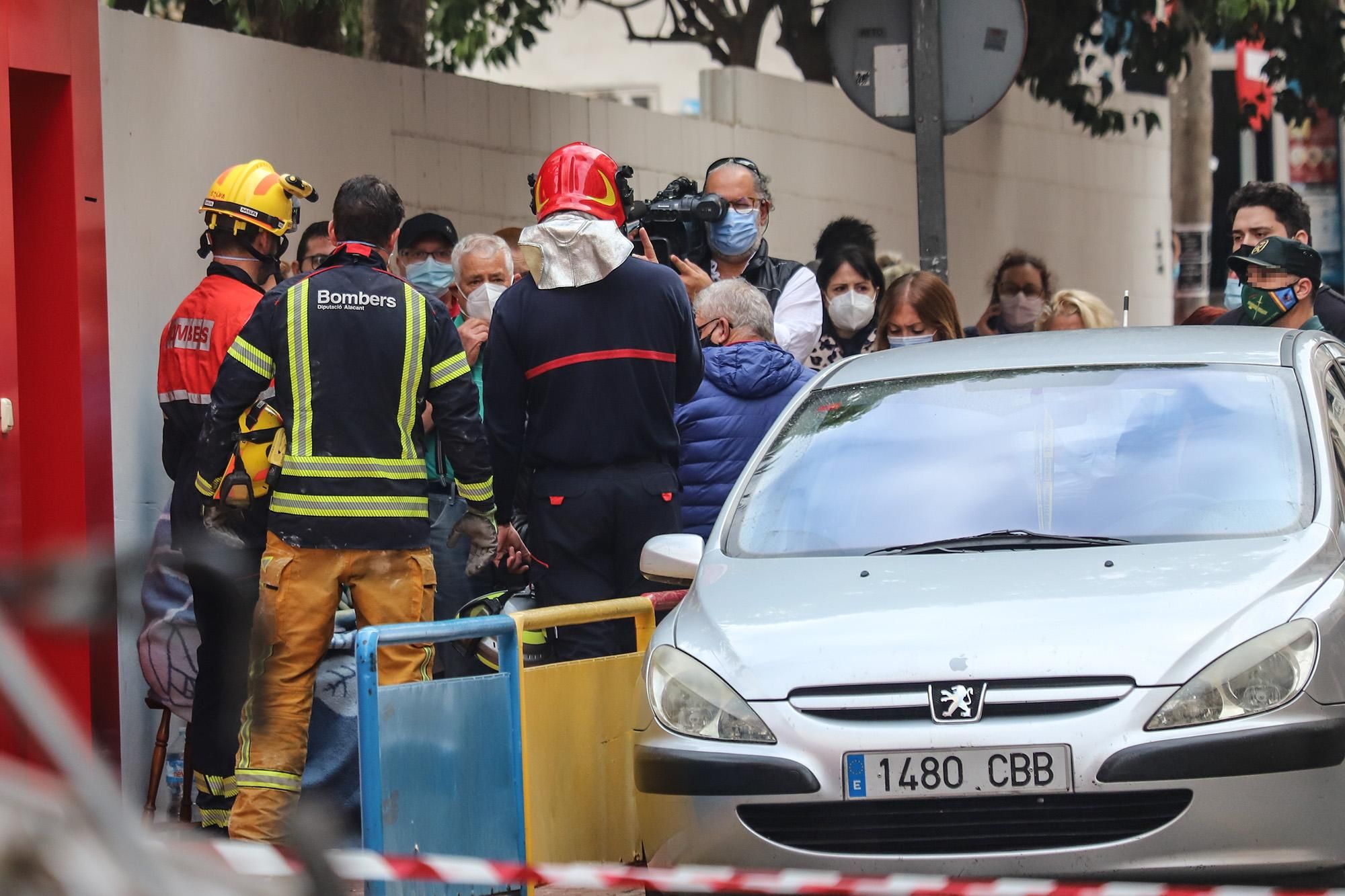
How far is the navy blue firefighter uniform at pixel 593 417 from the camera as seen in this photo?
21.8 ft

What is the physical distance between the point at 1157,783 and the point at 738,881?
3.33ft

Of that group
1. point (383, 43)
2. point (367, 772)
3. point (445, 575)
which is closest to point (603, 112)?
point (383, 43)

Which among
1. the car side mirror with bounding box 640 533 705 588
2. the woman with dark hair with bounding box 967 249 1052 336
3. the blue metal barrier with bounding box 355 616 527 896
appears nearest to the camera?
the blue metal barrier with bounding box 355 616 527 896

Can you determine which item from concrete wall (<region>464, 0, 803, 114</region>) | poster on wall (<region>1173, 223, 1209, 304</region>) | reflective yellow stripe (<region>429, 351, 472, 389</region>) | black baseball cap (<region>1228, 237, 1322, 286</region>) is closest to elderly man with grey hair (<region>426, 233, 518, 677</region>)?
reflective yellow stripe (<region>429, 351, 472, 389</region>)

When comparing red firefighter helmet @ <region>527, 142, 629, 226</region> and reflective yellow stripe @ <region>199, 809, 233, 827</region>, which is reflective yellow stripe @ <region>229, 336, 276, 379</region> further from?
reflective yellow stripe @ <region>199, 809, 233, 827</region>

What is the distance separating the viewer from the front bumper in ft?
14.9

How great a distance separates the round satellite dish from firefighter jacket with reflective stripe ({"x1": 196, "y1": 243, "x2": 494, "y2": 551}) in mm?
2778

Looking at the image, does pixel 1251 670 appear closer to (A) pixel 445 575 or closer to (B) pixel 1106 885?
(B) pixel 1106 885

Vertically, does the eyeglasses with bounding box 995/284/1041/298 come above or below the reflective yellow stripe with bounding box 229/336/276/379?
above

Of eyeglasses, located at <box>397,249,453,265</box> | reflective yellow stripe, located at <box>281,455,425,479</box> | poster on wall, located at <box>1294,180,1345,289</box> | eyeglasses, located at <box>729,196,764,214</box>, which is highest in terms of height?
poster on wall, located at <box>1294,180,1345,289</box>

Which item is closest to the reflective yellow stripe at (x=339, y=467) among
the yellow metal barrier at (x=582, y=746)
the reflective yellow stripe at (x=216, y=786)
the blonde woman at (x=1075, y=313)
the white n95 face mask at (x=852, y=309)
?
the yellow metal barrier at (x=582, y=746)

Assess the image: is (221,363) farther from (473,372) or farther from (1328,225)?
(1328,225)

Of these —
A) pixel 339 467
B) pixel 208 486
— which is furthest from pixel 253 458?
pixel 339 467

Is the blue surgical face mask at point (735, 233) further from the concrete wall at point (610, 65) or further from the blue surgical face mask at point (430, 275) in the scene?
the concrete wall at point (610, 65)
